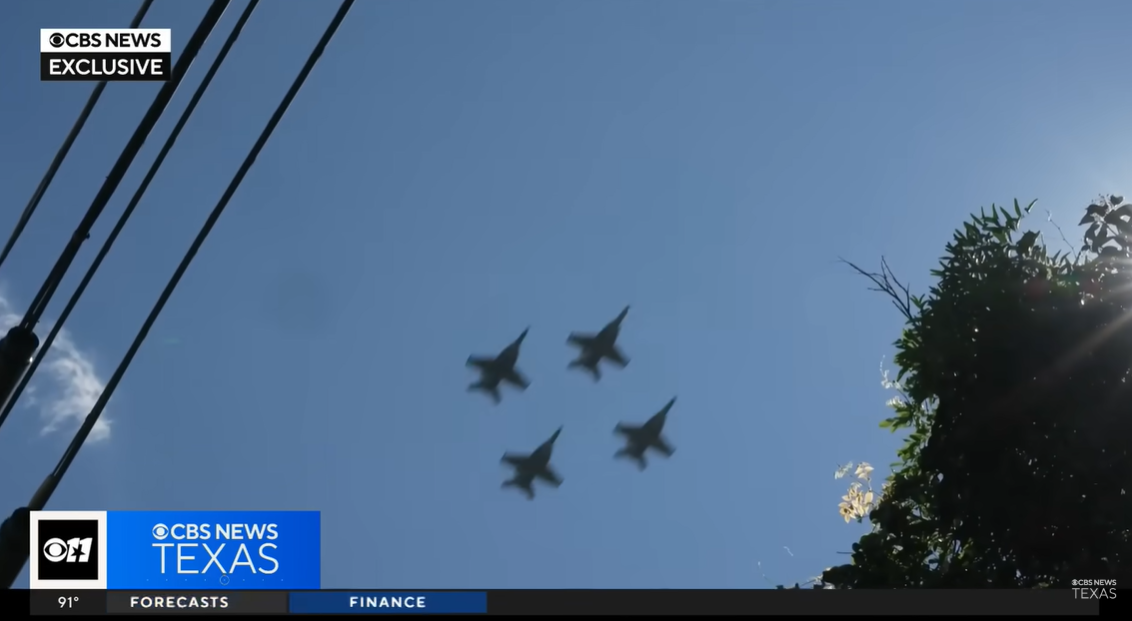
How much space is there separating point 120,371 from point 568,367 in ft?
48.6

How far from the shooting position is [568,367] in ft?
66.6

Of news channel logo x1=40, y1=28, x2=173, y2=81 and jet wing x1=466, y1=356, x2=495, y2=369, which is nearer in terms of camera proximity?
news channel logo x1=40, y1=28, x2=173, y2=81

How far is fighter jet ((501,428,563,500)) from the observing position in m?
17.9

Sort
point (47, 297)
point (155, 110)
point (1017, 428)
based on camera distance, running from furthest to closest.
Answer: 1. point (1017, 428)
2. point (47, 297)
3. point (155, 110)

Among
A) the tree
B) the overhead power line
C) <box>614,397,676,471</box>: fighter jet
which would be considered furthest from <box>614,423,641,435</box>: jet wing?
the overhead power line

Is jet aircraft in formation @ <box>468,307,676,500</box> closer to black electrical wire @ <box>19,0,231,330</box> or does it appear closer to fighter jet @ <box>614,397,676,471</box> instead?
fighter jet @ <box>614,397,676,471</box>

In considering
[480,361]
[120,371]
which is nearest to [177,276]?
[120,371]

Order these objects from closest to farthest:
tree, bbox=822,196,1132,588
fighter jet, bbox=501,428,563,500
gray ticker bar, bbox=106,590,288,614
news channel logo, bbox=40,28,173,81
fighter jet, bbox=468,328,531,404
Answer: gray ticker bar, bbox=106,590,288,614
news channel logo, bbox=40,28,173,81
tree, bbox=822,196,1132,588
fighter jet, bbox=501,428,563,500
fighter jet, bbox=468,328,531,404

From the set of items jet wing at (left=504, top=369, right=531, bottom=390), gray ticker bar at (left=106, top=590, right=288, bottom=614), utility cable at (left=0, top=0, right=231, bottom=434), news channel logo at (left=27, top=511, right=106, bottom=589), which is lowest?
gray ticker bar at (left=106, top=590, right=288, bottom=614)

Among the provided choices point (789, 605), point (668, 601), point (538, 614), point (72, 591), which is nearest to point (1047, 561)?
point (789, 605)

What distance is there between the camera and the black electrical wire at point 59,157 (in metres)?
5.74

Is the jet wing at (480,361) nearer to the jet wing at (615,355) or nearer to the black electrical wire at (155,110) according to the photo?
the jet wing at (615,355)

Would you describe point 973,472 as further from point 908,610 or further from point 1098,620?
point 908,610

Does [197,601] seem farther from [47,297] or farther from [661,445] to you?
[661,445]
